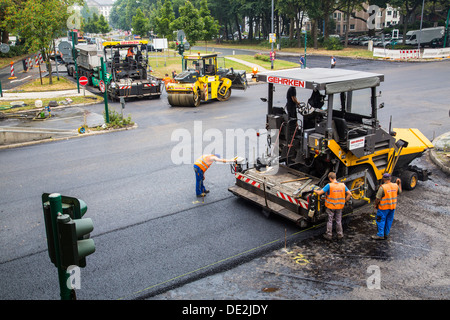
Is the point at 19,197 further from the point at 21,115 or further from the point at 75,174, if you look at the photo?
the point at 21,115

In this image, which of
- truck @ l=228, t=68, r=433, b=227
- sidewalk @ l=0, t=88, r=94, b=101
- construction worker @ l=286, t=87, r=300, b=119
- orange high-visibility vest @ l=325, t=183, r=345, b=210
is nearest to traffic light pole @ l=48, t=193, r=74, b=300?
truck @ l=228, t=68, r=433, b=227

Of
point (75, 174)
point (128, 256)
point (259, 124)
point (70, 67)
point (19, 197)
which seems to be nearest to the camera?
point (128, 256)

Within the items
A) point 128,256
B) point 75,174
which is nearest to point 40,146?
point 75,174

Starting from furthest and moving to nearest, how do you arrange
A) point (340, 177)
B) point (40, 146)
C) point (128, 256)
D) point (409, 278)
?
point (40, 146) → point (340, 177) → point (128, 256) → point (409, 278)

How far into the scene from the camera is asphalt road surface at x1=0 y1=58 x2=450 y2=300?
6941mm

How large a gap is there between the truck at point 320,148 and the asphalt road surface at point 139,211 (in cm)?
52

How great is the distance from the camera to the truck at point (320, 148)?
819 centimetres

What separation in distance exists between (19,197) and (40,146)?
5.40 metres

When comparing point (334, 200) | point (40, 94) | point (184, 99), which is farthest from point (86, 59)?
point (334, 200)

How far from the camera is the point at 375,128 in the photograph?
345 inches

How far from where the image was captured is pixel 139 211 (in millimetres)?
9438

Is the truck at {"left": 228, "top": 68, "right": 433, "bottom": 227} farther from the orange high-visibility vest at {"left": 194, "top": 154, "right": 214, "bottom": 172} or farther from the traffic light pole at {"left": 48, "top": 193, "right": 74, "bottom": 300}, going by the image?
the traffic light pole at {"left": 48, "top": 193, "right": 74, "bottom": 300}

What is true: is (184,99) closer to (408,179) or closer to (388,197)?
(408,179)

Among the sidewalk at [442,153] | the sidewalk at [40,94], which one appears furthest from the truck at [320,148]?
the sidewalk at [40,94]
